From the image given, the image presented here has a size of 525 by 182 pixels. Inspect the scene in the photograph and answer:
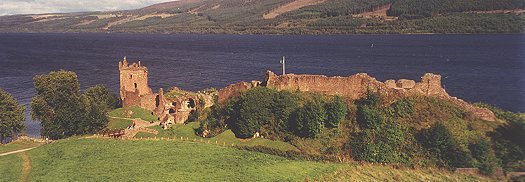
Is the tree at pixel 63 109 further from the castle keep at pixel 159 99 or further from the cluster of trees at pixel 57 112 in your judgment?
the castle keep at pixel 159 99

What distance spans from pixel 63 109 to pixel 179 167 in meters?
22.6

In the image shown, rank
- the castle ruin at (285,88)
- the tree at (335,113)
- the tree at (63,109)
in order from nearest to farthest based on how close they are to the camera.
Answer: the tree at (335,113), the castle ruin at (285,88), the tree at (63,109)

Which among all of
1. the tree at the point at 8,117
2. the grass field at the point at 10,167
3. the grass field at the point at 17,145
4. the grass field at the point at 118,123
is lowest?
the grass field at the point at 17,145

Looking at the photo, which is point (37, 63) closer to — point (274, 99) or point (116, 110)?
point (116, 110)

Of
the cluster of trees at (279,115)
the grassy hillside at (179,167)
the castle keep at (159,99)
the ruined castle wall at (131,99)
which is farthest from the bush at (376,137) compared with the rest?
the ruined castle wall at (131,99)

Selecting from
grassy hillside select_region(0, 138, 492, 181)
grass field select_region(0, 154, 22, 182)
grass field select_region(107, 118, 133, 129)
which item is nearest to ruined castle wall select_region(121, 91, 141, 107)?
grass field select_region(107, 118, 133, 129)

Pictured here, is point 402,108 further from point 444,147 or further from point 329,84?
point 329,84

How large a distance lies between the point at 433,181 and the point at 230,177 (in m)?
16.4

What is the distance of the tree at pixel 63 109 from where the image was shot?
55.9 m

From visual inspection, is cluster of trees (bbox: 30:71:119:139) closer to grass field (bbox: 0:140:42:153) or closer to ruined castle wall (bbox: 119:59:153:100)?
grass field (bbox: 0:140:42:153)

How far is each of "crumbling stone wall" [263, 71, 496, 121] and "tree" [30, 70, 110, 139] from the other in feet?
69.7

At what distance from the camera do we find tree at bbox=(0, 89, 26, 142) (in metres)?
56.0

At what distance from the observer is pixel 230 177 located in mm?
39438

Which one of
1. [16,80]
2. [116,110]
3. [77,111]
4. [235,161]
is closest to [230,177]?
[235,161]
